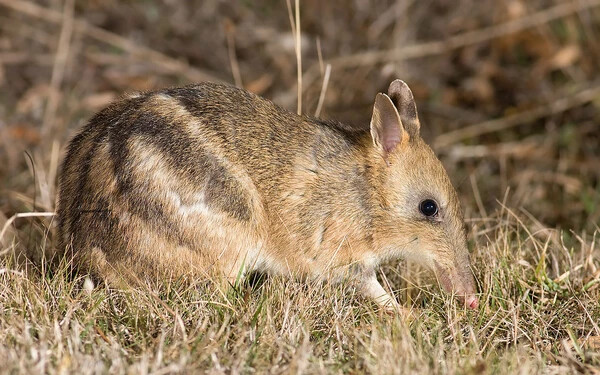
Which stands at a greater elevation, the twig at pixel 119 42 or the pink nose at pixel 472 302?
the twig at pixel 119 42

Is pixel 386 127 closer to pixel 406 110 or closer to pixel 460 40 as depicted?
pixel 406 110

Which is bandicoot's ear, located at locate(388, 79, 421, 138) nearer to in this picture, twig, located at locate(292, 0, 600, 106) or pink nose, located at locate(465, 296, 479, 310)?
pink nose, located at locate(465, 296, 479, 310)

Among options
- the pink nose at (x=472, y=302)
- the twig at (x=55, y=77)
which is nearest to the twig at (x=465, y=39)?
the twig at (x=55, y=77)

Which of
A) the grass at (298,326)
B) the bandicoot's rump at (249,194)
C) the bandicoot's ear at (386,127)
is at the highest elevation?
the bandicoot's ear at (386,127)

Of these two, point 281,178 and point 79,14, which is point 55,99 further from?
point 281,178

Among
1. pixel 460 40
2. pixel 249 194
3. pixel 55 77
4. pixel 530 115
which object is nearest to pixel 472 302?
pixel 249 194

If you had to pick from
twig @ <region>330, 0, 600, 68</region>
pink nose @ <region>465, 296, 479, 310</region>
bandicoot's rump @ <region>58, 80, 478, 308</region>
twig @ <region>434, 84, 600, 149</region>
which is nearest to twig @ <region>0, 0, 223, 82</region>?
twig @ <region>330, 0, 600, 68</region>

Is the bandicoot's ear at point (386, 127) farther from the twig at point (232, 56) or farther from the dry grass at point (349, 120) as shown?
the twig at point (232, 56)
